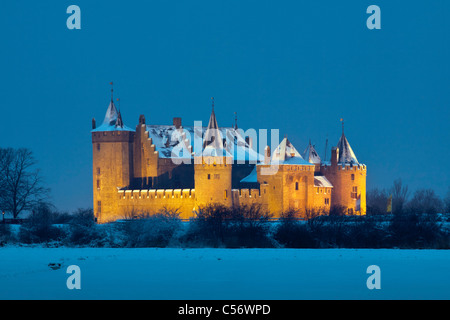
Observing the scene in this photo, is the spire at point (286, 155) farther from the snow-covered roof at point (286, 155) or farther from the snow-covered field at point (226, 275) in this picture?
the snow-covered field at point (226, 275)

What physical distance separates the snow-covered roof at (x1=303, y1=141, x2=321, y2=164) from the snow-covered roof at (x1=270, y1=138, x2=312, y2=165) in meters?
4.05

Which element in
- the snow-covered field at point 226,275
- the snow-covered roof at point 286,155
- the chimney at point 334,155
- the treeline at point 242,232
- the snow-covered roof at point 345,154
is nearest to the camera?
the snow-covered field at point 226,275

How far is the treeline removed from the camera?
165 feet

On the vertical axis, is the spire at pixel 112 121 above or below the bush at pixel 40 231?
above

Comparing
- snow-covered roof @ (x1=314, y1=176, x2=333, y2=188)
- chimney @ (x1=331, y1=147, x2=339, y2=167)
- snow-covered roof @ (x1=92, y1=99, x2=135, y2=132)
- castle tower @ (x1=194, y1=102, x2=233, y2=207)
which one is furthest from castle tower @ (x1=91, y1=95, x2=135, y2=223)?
chimney @ (x1=331, y1=147, x2=339, y2=167)

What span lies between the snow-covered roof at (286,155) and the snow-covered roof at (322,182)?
211 cm

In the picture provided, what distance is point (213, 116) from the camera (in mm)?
72938

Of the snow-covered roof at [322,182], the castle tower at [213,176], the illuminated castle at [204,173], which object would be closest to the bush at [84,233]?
the illuminated castle at [204,173]

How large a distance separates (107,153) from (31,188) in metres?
7.95

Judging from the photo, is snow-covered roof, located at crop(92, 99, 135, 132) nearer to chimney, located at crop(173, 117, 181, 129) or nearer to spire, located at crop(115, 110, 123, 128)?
spire, located at crop(115, 110, 123, 128)

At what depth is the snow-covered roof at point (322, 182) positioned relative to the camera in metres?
71.0

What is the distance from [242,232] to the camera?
170 feet

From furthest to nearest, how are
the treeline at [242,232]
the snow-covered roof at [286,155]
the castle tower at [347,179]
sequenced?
the castle tower at [347,179] < the snow-covered roof at [286,155] < the treeline at [242,232]
